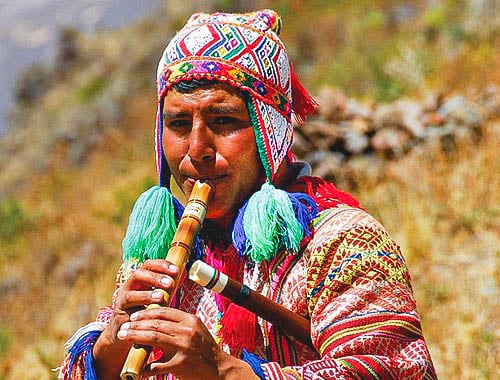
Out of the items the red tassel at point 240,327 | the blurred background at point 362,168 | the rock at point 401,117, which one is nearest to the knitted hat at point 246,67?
the red tassel at point 240,327

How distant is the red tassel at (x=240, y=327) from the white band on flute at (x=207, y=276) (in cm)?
19

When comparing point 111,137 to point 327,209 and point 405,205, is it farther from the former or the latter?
point 327,209

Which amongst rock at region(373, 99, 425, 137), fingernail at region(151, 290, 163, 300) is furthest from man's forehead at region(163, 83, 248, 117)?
rock at region(373, 99, 425, 137)

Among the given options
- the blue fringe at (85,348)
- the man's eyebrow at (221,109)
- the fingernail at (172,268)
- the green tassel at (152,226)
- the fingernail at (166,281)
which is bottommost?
the blue fringe at (85,348)

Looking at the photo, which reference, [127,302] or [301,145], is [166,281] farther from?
[301,145]

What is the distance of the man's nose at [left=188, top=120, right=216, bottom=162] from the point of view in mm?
2025

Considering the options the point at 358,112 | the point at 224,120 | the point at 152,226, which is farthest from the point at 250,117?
the point at 358,112

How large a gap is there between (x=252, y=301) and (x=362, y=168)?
5.08m

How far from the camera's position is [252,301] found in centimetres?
195

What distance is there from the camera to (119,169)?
13141 millimetres

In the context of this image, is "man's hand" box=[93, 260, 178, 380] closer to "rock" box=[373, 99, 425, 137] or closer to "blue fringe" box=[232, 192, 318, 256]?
"blue fringe" box=[232, 192, 318, 256]

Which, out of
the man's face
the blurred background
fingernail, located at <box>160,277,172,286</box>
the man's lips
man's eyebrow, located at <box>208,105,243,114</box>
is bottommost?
the blurred background

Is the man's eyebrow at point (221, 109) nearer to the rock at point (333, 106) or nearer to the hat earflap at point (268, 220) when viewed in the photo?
the hat earflap at point (268, 220)

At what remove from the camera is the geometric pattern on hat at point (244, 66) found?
81.7 inches
